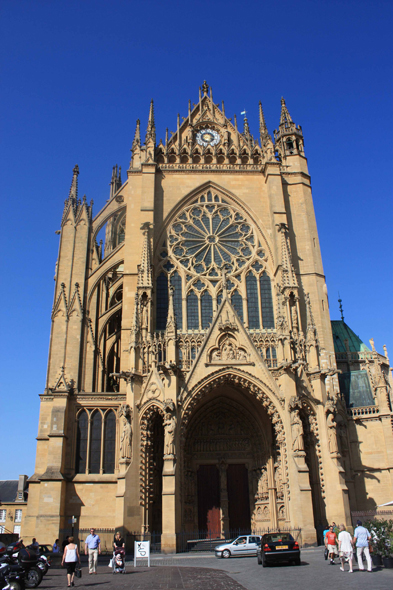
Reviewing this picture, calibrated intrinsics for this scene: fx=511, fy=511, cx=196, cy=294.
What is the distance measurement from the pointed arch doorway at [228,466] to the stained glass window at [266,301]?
163 inches

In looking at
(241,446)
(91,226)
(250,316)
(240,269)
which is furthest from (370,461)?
(91,226)

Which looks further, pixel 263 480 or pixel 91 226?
pixel 91 226

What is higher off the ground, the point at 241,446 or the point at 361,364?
the point at 361,364

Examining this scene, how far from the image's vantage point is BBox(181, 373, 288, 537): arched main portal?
23.4 meters

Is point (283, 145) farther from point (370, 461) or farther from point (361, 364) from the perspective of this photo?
point (370, 461)

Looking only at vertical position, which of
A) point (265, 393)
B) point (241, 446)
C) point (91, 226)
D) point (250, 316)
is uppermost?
point (91, 226)

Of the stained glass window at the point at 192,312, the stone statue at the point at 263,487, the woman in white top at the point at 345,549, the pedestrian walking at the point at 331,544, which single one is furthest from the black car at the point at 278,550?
the stained glass window at the point at 192,312

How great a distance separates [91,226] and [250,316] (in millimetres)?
10338

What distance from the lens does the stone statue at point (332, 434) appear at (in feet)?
71.6

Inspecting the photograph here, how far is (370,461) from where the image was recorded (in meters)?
24.4

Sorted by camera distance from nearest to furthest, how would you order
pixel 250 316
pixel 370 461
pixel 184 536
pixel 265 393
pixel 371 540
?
pixel 371 540
pixel 184 536
pixel 265 393
pixel 370 461
pixel 250 316

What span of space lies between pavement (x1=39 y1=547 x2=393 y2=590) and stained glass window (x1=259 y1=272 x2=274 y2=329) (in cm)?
1228

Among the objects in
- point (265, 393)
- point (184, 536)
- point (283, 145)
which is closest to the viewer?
point (184, 536)

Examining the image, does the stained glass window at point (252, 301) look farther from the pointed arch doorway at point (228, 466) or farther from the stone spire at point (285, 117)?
the stone spire at point (285, 117)
